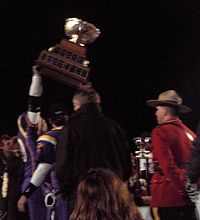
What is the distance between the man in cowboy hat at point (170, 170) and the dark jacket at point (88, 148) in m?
0.28

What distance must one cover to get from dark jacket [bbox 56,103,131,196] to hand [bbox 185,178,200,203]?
48cm

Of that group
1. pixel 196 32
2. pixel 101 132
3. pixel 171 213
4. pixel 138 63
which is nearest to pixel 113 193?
pixel 101 132

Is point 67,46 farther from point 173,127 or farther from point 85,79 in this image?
point 173,127

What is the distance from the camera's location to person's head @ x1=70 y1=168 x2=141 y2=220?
2.20 m

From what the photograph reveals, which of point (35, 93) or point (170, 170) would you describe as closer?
point (170, 170)

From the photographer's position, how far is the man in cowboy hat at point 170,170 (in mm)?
4137

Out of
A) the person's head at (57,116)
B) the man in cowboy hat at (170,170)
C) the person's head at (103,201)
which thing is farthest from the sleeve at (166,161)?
the person's head at (103,201)

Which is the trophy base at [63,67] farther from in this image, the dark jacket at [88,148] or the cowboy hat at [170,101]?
the cowboy hat at [170,101]

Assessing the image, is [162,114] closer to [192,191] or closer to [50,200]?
[192,191]

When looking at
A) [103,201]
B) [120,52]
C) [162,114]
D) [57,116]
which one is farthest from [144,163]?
[120,52]

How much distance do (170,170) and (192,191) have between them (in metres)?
0.25

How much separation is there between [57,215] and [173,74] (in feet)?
50.5

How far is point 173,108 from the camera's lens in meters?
4.48

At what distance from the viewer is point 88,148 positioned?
387 centimetres
